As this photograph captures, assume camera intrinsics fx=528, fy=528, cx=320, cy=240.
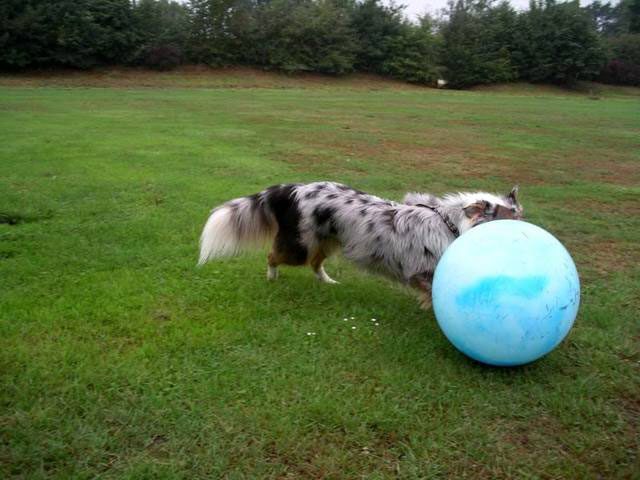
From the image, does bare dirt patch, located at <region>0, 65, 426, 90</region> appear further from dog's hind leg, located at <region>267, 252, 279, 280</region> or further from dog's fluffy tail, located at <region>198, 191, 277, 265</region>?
dog's hind leg, located at <region>267, 252, 279, 280</region>

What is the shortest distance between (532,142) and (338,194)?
13.3 meters

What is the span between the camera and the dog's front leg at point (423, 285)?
508cm

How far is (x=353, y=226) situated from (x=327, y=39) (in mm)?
45622

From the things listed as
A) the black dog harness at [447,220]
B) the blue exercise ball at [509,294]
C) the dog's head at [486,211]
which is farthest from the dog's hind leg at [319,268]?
the blue exercise ball at [509,294]

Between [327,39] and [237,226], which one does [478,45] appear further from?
[237,226]

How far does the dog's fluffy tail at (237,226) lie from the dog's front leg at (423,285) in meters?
1.63

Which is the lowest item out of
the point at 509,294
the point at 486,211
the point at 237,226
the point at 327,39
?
the point at 237,226

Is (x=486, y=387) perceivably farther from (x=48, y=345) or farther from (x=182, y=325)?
(x=48, y=345)

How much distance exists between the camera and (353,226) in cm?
528

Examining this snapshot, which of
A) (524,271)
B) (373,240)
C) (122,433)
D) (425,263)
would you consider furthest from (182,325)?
(524,271)

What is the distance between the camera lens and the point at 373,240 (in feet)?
17.0

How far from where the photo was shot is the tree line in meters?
38.3

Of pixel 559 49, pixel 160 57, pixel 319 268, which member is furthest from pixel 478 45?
pixel 319 268

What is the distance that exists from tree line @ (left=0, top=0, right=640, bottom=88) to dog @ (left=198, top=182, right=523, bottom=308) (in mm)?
38524
